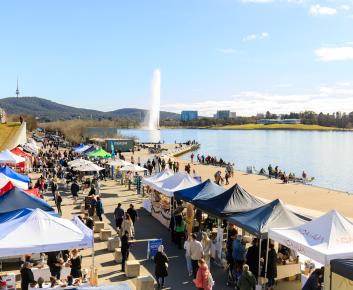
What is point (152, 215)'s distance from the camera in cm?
1989

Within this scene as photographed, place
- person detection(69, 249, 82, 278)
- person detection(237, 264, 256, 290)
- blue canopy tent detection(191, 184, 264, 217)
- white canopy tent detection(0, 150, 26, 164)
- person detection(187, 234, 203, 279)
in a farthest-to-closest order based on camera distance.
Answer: white canopy tent detection(0, 150, 26, 164)
blue canopy tent detection(191, 184, 264, 217)
person detection(187, 234, 203, 279)
person detection(69, 249, 82, 278)
person detection(237, 264, 256, 290)

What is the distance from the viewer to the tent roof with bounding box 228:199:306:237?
11.4 meters

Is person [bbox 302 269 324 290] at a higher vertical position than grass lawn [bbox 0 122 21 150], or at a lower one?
lower

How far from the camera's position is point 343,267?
8359 millimetres

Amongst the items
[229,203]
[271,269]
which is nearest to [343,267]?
[271,269]

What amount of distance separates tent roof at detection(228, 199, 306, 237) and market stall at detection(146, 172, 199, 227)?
5549 millimetres

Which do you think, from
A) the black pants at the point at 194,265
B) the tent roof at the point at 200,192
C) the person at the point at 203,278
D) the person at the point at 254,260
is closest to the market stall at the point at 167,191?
the tent roof at the point at 200,192

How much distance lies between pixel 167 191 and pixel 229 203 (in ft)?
14.4

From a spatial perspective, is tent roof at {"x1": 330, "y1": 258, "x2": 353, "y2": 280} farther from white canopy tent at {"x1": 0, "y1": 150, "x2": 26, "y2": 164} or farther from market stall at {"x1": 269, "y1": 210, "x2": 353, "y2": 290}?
white canopy tent at {"x1": 0, "y1": 150, "x2": 26, "y2": 164}

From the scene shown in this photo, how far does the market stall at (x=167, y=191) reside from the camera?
1781cm

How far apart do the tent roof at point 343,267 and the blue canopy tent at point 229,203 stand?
5.02m

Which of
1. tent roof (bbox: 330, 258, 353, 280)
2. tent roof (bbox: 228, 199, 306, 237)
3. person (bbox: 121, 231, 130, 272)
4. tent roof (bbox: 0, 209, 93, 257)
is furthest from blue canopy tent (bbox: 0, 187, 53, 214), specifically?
tent roof (bbox: 330, 258, 353, 280)

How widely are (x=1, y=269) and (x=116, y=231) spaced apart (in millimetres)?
5631

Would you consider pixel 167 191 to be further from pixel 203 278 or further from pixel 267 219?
pixel 203 278
